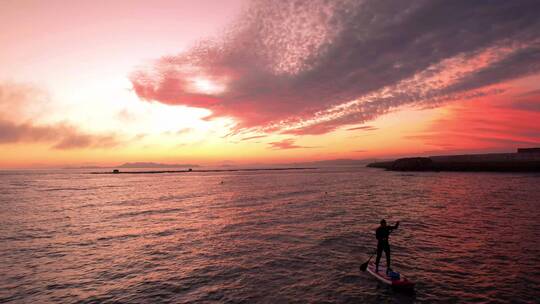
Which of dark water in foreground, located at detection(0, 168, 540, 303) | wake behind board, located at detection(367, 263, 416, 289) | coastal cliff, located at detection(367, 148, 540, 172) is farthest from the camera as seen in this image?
coastal cliff, located at detection(367, 148, 540, 172)

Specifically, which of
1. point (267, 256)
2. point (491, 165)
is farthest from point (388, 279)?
point (491, 165)

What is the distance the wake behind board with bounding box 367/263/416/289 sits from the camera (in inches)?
585

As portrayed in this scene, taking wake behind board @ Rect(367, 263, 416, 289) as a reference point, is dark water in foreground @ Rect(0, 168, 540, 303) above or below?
below

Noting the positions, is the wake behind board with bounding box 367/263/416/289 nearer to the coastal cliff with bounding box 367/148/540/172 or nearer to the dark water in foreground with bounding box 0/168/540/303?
the dark water in foreground with bounding box 0/168/540/303

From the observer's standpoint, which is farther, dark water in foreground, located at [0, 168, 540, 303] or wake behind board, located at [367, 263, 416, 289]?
dark water in foreground, located at [0, 168, 540, 303]

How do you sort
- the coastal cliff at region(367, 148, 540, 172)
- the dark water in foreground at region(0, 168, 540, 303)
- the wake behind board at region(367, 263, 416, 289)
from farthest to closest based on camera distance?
the coastal cliff at region(367, 148, 540, 172) < the dark water in foreground at region(0, 168, 540, 303) < the wake behind board at region(367, 263, 416, 289)

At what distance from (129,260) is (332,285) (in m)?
15.5

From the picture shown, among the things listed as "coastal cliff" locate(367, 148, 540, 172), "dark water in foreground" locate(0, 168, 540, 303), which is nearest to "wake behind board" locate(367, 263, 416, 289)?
"dark water in foreground" locate(0, 168, 540, 303)

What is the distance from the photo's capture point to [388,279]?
1570cm

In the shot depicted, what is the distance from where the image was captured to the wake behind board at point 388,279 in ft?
48.8

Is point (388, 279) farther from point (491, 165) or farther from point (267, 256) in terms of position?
point (491, 165)

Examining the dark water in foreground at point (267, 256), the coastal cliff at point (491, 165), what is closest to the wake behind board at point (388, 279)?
the dark water in foreground at point (267, 256)

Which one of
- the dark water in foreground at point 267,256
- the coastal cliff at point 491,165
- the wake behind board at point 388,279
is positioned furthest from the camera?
the coastal cliff at point 491,165

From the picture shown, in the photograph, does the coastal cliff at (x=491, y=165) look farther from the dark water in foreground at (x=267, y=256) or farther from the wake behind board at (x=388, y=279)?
the wake behind board at (x=388, y=279)
